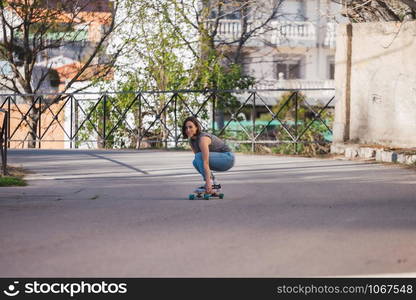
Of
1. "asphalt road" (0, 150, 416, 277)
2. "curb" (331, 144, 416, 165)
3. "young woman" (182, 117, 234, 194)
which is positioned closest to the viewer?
"asphalt road" (0, 150, 416, 277)

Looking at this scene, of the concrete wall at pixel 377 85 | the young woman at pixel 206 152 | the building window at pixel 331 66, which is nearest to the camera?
the young woman at pixel 206 152

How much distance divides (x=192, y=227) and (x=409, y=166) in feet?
24.4

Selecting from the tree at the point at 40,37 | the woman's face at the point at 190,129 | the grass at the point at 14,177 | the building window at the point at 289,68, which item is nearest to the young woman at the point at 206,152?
the woman's face at the point at 190,129

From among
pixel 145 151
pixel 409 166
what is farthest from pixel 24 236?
pixel 145 151

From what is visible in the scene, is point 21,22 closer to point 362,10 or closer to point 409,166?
point 362,10

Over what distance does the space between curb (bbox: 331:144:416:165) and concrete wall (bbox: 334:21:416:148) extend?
0.86 ft

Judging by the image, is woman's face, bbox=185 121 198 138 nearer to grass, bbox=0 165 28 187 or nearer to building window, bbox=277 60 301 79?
grass, bbox=0 165 28 187

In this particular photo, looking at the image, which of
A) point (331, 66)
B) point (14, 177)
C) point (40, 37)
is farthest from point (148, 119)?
point (331, 66)

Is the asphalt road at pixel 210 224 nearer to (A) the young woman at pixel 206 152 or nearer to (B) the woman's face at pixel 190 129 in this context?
(A) the young woman at pixel 206 152

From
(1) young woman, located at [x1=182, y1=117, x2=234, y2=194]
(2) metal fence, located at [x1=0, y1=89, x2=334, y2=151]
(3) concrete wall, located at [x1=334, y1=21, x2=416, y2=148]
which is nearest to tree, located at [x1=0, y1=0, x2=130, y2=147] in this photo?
(2) metal fence, located at [x1=0, y1=89, x2=334, y2=151]

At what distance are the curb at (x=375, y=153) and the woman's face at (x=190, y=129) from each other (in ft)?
18.0

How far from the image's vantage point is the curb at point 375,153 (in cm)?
1538

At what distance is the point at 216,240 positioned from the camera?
293 inches

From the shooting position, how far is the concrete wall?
1652cm
